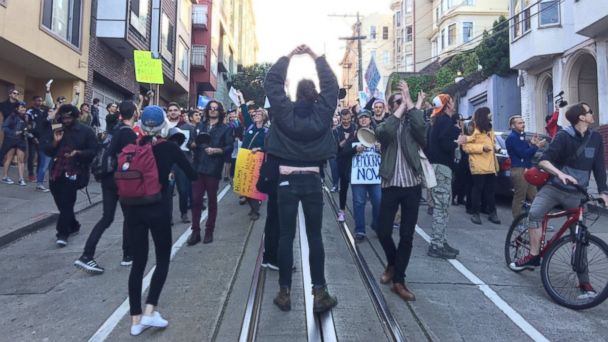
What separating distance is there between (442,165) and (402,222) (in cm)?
167

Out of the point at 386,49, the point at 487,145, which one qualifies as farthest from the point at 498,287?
the point at 386,49

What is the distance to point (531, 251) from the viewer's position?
194 inches

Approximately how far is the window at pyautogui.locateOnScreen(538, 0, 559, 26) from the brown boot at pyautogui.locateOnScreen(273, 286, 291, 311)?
17291 millimetres

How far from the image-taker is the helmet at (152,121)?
144 inches

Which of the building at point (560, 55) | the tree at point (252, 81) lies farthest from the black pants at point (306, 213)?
the tree at point (252, 81)

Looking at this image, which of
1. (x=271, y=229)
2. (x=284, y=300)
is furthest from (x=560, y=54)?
(x=284, y=300)

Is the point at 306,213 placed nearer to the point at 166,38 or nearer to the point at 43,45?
the point at 43,45

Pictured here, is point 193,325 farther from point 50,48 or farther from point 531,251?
point 50,48

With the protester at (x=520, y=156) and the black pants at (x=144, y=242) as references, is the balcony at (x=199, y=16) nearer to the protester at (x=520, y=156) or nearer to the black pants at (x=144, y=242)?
the protester at (x=520, y=156)

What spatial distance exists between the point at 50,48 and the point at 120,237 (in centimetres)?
868

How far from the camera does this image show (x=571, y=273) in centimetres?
448

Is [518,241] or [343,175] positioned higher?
[343,175]

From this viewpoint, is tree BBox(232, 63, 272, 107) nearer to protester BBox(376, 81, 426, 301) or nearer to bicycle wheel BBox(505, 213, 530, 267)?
bicycle wheel BBox(505, 213, 530, 267)

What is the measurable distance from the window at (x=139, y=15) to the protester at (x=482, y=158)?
46.0 ft
